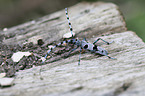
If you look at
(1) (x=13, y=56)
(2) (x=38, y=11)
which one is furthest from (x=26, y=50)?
(2) (x=38, y=11)

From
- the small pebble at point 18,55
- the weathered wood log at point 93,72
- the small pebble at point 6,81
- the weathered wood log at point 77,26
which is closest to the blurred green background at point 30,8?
the weathered wood log at point 77,26

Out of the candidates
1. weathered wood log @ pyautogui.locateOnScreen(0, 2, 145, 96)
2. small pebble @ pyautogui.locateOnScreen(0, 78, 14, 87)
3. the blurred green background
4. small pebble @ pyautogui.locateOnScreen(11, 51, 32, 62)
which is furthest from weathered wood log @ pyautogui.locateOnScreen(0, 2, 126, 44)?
the blurred green background

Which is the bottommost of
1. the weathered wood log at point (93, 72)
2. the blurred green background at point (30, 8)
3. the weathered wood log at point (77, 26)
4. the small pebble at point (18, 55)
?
the weathered wood log at point (93, 72)

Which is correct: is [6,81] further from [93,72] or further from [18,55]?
[93,72]

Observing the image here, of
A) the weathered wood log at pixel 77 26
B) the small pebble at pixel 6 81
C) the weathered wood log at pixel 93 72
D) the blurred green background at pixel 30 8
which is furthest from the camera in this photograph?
the blurred green background at pixel 30 8

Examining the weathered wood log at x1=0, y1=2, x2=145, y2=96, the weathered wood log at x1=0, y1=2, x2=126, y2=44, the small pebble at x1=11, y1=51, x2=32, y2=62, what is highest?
the weathered wood log at x1=0, y1=2, x2=126, y2=44

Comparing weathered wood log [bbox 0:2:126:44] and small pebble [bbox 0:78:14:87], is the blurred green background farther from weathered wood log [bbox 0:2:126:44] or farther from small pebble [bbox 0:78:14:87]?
small pebble [bbox 0:78:14:87]

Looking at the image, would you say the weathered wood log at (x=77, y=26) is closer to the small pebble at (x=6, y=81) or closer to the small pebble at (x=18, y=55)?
the small pebble at (x=18, y=55)

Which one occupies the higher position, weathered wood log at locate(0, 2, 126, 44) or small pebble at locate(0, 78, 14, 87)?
weathered wood log at locate(0, 2, 126, 44)

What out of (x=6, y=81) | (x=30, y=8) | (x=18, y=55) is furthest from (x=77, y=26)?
(x=30, y=8)
